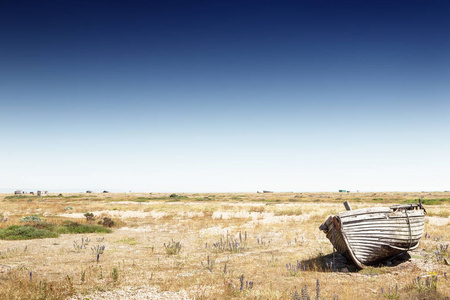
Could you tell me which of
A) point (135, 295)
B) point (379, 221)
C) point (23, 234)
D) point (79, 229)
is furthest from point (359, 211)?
point (79, 229)

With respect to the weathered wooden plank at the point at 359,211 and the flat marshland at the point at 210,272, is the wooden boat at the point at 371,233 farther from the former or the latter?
the flat marshland at the point at 210,272

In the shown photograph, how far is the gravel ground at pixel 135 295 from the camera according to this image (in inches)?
339

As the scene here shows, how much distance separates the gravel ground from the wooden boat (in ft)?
20.6

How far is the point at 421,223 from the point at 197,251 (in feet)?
37.2

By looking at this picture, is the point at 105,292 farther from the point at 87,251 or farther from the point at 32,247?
the point at 32,247

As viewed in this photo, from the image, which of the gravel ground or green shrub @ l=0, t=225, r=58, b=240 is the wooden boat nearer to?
the gravel ground

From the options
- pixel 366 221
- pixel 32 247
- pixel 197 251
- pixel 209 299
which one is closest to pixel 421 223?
pixel 366 221

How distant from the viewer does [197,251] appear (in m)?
16.7

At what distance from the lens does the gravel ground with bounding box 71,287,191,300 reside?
862 cm

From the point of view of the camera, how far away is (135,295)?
8867mm

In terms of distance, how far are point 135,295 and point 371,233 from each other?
8812mm

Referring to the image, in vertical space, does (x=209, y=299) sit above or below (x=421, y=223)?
below

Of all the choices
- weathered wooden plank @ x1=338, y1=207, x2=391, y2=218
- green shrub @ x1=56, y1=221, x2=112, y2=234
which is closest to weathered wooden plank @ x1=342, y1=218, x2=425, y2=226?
weathered wooden plank @ x1=338, y1=207, x2=391, y2=218

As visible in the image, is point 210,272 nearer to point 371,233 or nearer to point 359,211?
point 359,211
